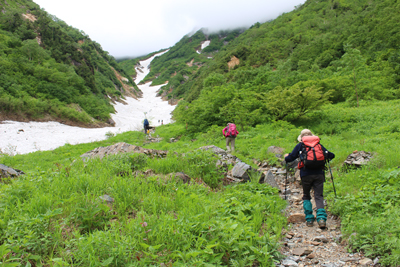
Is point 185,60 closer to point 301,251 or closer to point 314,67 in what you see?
point 314,67

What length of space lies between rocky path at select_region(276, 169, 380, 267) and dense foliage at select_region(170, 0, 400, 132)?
35.8 ft

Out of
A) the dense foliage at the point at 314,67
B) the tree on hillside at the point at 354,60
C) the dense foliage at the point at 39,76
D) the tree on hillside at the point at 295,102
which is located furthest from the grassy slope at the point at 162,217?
the dense foliage at the point at 39,76

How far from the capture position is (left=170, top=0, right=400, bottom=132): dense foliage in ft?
50.4

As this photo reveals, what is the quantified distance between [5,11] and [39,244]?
6130 cm

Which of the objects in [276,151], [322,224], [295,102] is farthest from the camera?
[295,102]

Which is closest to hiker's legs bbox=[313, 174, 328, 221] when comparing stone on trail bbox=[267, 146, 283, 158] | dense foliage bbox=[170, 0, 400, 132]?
stone on trail bbox=[267, 146, 283, 158]

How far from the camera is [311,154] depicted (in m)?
3.97

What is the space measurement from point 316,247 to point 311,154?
64.4 inches

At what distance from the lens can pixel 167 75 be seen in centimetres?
12850

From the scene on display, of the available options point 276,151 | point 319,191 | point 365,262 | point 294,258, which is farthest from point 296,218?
point 276,151

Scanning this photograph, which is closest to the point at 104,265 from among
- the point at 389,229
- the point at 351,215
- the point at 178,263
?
the point at 178,263

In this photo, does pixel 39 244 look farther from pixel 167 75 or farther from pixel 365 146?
pixel 167 75

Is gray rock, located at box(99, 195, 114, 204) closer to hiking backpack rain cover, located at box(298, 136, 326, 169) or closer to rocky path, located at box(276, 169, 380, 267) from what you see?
rocky path, located at box(276, 169, 380, 267)

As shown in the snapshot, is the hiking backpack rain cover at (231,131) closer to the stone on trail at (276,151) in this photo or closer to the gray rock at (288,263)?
the stone on trail at (276,151)
